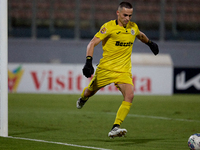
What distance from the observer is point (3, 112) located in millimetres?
6312

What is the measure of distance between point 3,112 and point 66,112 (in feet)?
16.1

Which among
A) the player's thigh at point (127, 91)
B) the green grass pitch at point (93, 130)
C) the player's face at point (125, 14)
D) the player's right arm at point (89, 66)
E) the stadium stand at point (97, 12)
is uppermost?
the stadium stand at point (97, 12)

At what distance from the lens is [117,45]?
6.43 metres

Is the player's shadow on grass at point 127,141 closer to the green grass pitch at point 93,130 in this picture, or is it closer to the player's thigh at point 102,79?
the green grass pitch at point 93,130

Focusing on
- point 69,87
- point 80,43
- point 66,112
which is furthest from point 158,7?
point 66,112

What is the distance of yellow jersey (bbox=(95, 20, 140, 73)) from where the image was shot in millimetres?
6355

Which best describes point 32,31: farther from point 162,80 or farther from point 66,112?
point 66,112

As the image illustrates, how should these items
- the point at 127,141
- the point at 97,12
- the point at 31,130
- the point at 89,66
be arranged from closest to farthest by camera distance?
the point at 89,66, the point at 127,141, the point at 31,130, the point at 97,12

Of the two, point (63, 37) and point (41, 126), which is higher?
point (63, 37)

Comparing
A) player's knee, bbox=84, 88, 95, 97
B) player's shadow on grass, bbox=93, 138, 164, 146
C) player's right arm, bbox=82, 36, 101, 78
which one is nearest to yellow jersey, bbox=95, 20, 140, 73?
player's right arm, bbox=82, 36, 101, 78

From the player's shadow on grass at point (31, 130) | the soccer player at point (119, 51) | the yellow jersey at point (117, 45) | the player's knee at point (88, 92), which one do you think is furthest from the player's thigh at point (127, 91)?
the player's shadow on grass at point (31, 130)

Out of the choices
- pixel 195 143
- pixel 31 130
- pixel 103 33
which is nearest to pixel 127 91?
pixel 103 33

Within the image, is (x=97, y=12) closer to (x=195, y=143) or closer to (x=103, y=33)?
(x=103, y=33)

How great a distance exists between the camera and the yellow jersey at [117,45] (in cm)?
636
